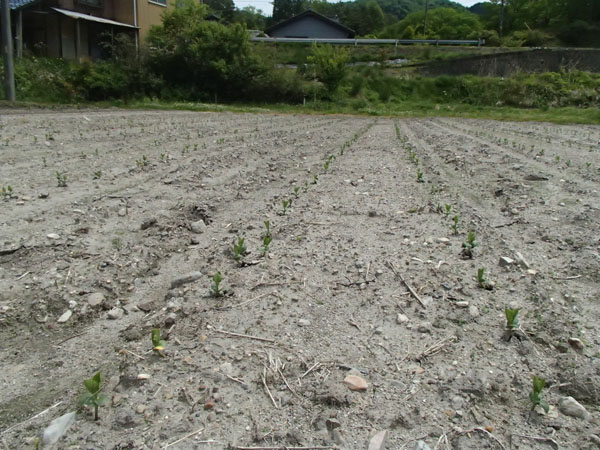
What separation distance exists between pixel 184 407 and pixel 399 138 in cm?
1102

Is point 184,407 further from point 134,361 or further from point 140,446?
point 134,361

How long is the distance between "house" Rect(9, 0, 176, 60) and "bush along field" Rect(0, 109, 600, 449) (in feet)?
83.0

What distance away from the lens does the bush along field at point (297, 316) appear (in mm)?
2057

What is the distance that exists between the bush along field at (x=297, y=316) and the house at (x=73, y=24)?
83.0 ft

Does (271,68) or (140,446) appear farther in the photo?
(271,68)

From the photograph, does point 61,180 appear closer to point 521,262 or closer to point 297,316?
point 297,316

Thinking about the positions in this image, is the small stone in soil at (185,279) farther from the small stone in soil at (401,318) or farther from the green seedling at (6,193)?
the green seedling at (6,193)

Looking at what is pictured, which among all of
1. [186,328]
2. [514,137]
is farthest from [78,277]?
[514,137]

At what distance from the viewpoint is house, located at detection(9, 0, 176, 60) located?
26.3 metres

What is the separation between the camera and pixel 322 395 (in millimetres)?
2188

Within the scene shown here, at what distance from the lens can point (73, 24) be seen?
2883 centimetres

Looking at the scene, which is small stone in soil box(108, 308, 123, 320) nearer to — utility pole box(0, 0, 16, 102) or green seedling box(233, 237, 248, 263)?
green seedling box(233, 237, 248, 263)

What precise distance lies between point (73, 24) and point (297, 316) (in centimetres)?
3179

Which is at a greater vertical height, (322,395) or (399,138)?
(399,138)
